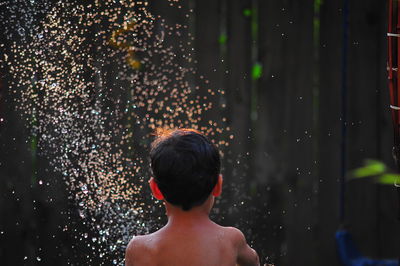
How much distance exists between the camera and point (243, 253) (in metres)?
1.68

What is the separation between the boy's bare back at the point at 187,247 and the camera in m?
1.59

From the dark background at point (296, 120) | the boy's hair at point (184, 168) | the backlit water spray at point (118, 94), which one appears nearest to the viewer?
the boy's hair at point (184, 168)

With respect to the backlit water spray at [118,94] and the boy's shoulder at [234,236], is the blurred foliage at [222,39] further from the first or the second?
the boy's shoulder at [234,236]

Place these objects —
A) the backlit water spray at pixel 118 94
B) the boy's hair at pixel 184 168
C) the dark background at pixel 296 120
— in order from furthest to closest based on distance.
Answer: the backlit water spray at pixel 118 94 → the dark background at pixel 296 120 → the boy's hair at pixel 184 168

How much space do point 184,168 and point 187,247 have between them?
21cm

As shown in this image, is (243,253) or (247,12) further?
(247,12)

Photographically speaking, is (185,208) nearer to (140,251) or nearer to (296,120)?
(140,251)

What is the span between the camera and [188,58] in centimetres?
280

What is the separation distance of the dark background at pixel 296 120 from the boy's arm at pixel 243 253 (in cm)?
109

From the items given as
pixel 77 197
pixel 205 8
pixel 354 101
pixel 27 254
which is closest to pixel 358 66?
pixel 354 101

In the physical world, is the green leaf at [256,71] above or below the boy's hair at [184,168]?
above

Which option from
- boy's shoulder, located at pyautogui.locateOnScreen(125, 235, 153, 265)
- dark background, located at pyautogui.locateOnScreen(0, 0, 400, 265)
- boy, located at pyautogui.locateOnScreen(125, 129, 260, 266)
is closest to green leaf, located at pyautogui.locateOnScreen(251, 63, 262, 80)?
dark background, located at pyautogui.locateOnScreen(0, 0, 400, 265)

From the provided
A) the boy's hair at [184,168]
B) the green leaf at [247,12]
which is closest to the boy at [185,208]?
the boy's hair at [184,168]

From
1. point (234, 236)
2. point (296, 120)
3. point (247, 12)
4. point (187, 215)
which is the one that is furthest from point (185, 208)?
point (247, 12)
